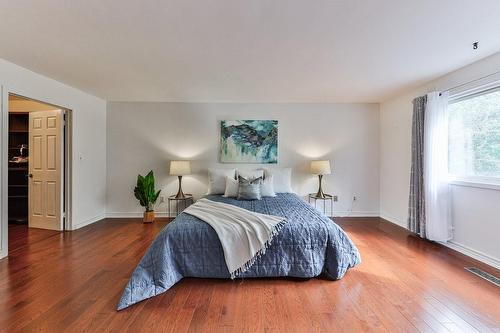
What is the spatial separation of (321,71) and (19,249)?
4.41 meters

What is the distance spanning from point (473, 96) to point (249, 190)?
3.06 m

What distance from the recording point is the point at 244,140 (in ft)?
15.9

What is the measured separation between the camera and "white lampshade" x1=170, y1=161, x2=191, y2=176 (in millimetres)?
4488

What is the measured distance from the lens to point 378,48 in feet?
8.25

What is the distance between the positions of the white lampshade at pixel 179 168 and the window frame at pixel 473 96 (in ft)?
13.1

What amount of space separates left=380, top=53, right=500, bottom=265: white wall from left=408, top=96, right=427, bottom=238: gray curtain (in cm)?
34

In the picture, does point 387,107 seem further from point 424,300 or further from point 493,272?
point 424,300

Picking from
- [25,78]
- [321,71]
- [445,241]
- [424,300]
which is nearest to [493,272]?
[445,241]

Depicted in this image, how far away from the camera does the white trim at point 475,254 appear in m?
2.68

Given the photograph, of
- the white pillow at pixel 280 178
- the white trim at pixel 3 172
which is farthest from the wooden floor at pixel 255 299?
the white pillow at pixel 280 178

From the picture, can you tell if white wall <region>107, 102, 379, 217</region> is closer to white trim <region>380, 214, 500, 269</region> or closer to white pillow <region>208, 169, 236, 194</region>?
white pillow <region>208, 169, 236, 194</region>

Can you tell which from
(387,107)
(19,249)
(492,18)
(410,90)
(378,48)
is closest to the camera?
(492,18)

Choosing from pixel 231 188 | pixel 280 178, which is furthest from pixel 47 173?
pixel 280 178

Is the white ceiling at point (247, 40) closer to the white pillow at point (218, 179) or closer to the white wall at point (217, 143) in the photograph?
the white wall at point (217, 143)
